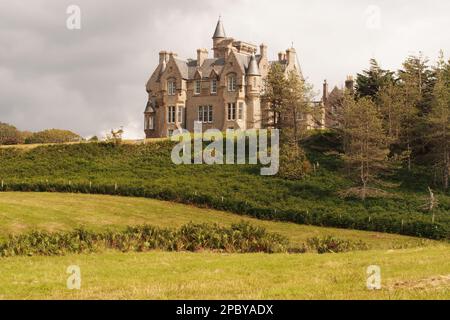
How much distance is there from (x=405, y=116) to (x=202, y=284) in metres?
47.1

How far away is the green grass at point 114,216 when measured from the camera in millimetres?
36000

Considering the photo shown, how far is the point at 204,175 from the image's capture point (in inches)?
2287

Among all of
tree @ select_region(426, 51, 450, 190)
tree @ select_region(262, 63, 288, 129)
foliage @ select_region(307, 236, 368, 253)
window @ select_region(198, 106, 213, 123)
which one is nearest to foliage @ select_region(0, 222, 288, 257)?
foliage @ select_region(307, 236, 368, 253)

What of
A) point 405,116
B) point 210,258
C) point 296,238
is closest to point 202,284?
point 210,258

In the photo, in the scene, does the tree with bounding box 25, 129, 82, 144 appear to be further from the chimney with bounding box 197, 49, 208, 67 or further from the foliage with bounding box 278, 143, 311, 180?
the foliage with bounding box 278, 143, 311, 180

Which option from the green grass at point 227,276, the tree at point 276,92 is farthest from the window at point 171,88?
the green grass at point 227,276

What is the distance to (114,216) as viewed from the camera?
42062 mm

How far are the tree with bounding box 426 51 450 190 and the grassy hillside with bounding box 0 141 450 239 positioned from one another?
238 centimetres

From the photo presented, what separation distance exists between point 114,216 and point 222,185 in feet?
48.3

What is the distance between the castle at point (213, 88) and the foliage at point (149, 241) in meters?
44.7

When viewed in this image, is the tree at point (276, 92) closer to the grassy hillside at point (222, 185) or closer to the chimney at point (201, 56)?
the grassy hillside at point (222, 185)

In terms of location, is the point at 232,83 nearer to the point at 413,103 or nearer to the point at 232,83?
the point at 232,83

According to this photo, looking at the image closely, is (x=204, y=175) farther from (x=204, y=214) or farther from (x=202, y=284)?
(x=202, y=284)

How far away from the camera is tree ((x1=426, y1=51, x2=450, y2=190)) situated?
5331cm
